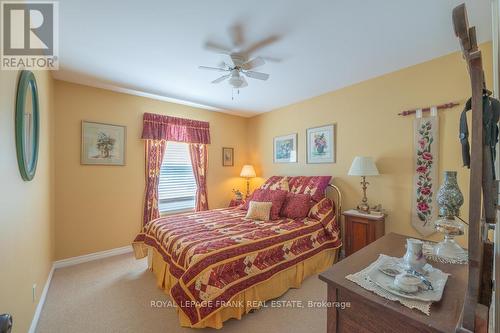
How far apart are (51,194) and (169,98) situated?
7.21 ft

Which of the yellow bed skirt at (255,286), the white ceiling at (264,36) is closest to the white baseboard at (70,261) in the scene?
the yellow bed skirt at (255,286)

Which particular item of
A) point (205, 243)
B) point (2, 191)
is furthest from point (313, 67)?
point (2, 191)

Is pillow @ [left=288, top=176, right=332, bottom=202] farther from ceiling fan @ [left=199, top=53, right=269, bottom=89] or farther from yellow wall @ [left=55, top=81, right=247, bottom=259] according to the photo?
yellow wall @ [left=55, top=81, right=247, bottom=259]

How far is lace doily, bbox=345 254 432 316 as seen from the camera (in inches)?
33.9

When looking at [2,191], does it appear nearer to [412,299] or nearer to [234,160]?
[412,299]

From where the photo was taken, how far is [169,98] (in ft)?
12.6

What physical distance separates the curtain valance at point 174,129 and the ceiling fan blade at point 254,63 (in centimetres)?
200

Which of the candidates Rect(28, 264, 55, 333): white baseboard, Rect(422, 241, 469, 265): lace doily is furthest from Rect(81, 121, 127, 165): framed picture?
Rect(422, 241, 469, 265): lace doily

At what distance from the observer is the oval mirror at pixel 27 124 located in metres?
1.55

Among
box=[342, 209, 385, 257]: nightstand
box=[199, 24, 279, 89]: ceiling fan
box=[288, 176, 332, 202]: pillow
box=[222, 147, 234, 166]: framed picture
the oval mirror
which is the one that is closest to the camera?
the oval mirror

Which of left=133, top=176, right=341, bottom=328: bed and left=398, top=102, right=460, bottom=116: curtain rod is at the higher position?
left=398, top=102, right=460, bottom=116: curtain rod

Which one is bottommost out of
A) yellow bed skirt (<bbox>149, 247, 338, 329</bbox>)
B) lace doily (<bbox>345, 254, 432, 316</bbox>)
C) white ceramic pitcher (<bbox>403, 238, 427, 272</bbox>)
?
yellow bed skirt (<bbox>149, 247, 338, 329</bbox>)

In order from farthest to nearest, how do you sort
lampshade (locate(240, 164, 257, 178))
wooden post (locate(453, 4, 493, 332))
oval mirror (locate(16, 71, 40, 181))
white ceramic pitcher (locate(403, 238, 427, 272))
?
lampshade (locate(240, 164, 257, 178)) → oval mirror (locate(16, 71, 40, 181)) → white ceramic pitcher (locate(403, 238, 427, 272)) → wooden post (locate(453, 4, 493, 332))

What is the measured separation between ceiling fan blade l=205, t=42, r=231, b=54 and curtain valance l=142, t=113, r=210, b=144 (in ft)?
6.34
